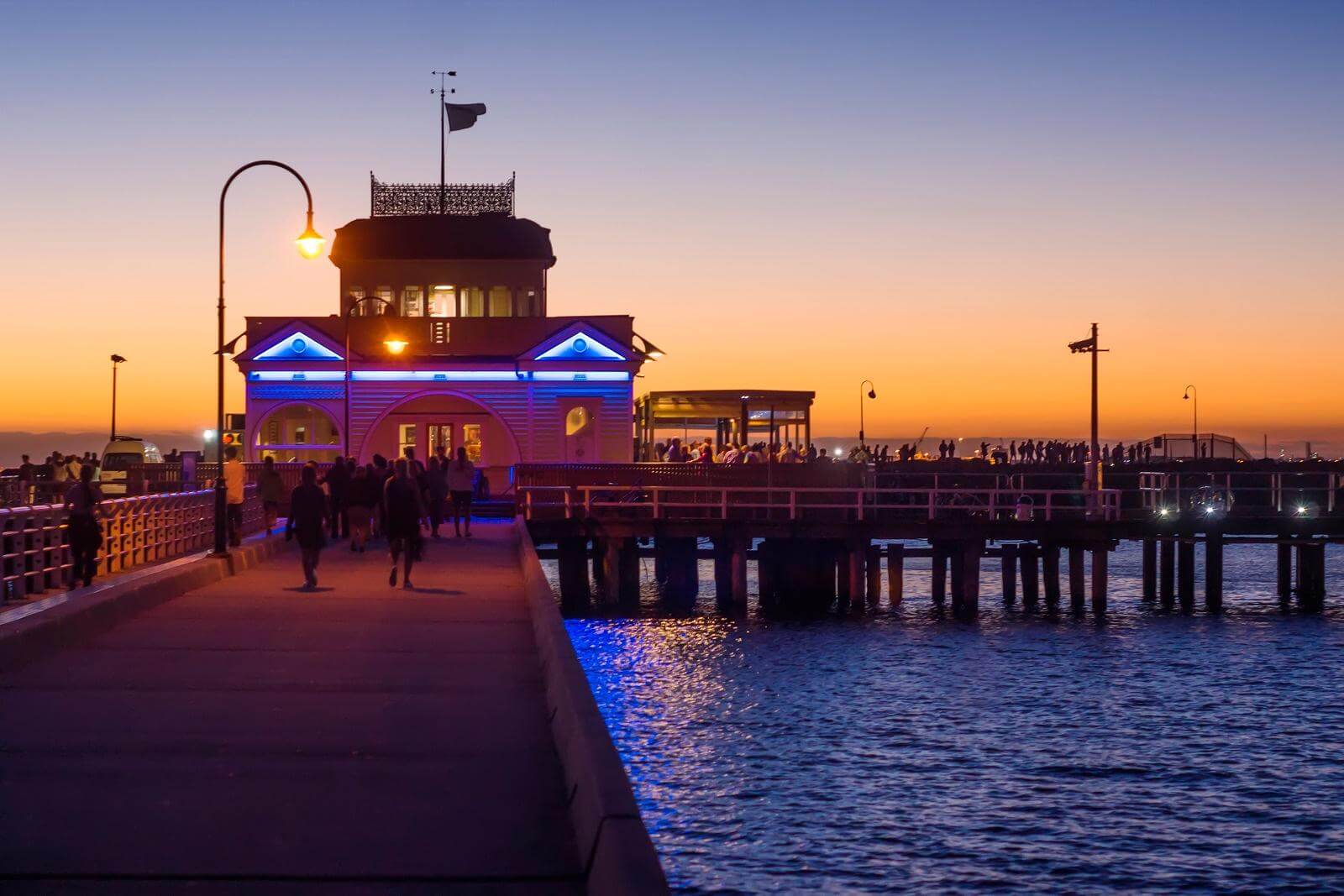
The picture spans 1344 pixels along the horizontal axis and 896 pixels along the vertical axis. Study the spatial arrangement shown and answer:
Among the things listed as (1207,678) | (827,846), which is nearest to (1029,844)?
(827,846)

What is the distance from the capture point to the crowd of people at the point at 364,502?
77.4ft

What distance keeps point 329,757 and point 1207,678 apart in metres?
26.9

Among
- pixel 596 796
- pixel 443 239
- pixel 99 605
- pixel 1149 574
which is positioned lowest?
pixel 1149 574

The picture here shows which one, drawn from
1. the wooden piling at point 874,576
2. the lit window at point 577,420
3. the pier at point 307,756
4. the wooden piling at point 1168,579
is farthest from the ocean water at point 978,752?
the lit window at point 577,420

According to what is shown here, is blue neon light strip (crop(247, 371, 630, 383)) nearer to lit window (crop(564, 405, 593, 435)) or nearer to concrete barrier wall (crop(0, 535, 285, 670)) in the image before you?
lit window (crop(564, 405, 593, 435))

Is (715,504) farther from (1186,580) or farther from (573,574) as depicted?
(1186,580)

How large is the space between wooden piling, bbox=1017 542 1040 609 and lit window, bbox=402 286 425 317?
2439 centimetres

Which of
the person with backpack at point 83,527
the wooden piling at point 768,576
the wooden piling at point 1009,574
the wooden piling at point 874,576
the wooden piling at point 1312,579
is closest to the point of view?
the person with backpack at point 83,527

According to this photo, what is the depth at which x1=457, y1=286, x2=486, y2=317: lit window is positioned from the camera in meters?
59.1

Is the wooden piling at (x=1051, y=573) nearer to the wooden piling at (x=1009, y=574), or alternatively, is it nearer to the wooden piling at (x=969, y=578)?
the wooden piling at (x=1009, y=574)

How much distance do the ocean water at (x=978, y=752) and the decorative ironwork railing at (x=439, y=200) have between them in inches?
1021

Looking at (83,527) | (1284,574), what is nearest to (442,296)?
(1284,574)

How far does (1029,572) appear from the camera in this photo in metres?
47.7

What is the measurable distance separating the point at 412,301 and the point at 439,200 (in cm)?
638
